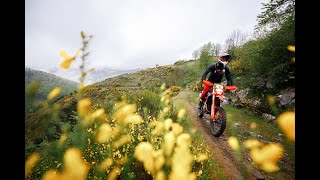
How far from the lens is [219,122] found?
648cm

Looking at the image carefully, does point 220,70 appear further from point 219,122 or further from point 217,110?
point 219,122

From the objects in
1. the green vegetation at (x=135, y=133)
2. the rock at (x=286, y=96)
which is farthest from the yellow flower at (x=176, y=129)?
the rock at (x=286, y=96)

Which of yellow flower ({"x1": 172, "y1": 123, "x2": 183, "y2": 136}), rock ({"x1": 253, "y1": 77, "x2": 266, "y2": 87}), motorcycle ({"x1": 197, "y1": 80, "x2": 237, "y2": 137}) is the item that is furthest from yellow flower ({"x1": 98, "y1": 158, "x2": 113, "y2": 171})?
rock ({"x1": 253, "y1": 77, "x2": 266, "y2": 87})

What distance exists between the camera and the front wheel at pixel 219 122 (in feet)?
19.3

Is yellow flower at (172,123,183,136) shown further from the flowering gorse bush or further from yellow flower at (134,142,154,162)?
yellow flower at (134,142,154,162)

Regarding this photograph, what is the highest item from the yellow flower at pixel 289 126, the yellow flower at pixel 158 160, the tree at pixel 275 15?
the tree at pixel 275 15

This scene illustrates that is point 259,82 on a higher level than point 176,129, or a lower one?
higher

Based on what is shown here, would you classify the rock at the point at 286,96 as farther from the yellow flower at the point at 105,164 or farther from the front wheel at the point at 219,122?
the yellow flower at the point at 105,164

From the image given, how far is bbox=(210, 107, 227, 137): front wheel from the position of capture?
589 cm

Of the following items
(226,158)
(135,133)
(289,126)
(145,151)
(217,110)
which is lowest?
(226,158)

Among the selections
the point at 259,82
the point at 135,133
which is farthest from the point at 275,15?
the point at 135,133
